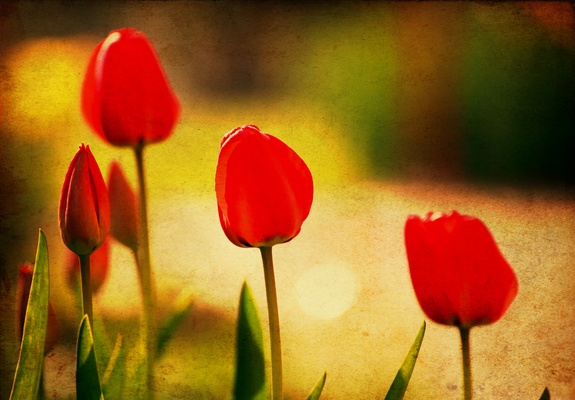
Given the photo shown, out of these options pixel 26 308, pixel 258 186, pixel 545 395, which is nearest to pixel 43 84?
pixel 26 308

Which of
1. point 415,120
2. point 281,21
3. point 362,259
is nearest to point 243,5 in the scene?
point 281,21

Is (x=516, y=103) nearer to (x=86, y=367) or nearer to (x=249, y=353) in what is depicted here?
(x=249, y=353)

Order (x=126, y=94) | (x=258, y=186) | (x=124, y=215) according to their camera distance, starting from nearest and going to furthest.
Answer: (x=258, y=186), (x=126, y=94), (x=124, y=215)

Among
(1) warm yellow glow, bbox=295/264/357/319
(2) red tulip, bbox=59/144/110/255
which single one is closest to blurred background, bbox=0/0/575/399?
(1) warm yellow glow, bbox=295/264/357/319

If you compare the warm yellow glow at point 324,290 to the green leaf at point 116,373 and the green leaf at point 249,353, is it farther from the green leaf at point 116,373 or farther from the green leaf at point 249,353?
the green leaf at point 116,373

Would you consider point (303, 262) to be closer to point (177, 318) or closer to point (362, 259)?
point (362, 259)

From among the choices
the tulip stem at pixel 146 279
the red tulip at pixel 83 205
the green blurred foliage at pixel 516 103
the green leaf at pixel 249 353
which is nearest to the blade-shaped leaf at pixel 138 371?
the tulip stem at pixel 146 279
